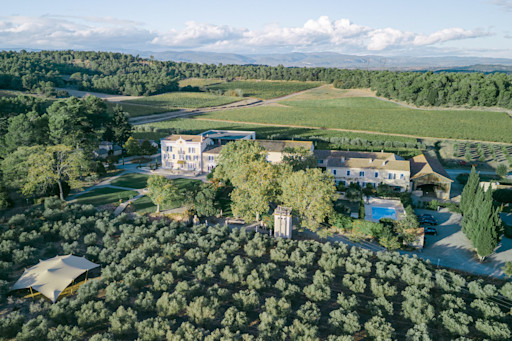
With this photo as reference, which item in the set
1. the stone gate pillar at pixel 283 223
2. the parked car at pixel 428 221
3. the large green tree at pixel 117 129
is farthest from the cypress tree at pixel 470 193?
the large green tree at pixel 117 129

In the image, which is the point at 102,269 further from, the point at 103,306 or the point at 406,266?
the point at 406,266

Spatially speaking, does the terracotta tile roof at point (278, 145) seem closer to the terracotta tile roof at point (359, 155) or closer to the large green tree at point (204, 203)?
the terracotta tile roof at point (359, 155)

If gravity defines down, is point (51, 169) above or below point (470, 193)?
above

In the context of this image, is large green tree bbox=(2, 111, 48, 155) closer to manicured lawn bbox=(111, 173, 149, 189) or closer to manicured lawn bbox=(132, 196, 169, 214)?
manicured lawn bbox=(111, 173, 149, 189)

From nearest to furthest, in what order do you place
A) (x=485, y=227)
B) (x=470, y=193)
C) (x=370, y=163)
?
(x=485, y=227)
(x=470, y=193)
(x=370, y=163)

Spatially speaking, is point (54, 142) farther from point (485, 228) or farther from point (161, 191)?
point (485, 228)

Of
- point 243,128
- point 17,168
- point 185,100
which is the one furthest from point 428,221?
point 185,100

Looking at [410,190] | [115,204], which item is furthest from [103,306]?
[410,190]
